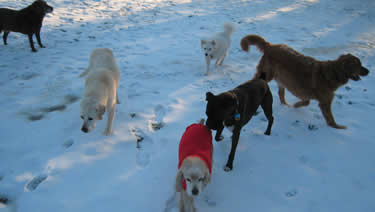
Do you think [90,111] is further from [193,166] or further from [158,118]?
[193,166]

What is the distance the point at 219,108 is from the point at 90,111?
1.84 m

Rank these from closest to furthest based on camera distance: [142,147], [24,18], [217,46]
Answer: [142,147], [24,18], [217,46]

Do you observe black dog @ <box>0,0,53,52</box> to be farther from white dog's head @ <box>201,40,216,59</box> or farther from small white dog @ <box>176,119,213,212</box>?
small white dog @ <box>176,119,213,212</box>

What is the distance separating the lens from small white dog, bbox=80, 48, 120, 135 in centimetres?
280

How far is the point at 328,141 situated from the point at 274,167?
1.26 meters

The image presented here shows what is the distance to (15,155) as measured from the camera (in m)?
2.80

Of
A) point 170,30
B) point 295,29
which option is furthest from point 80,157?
point 295,29

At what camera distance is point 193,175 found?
6.31ft

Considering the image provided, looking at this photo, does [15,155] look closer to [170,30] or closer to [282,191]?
[282,191]

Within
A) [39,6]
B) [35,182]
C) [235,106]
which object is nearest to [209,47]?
[235,106]

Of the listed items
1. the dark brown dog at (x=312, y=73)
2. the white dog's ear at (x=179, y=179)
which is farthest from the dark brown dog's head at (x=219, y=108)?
the dark brown dog at (x=312, y=73)

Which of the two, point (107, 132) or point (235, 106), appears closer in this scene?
point (235, 106)

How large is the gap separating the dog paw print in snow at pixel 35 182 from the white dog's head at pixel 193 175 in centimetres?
188

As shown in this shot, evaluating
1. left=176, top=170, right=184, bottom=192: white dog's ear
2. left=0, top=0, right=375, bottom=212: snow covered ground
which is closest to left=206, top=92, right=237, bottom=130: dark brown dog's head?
left=176, top=170, right=184, bottom=192: white dog's ear
